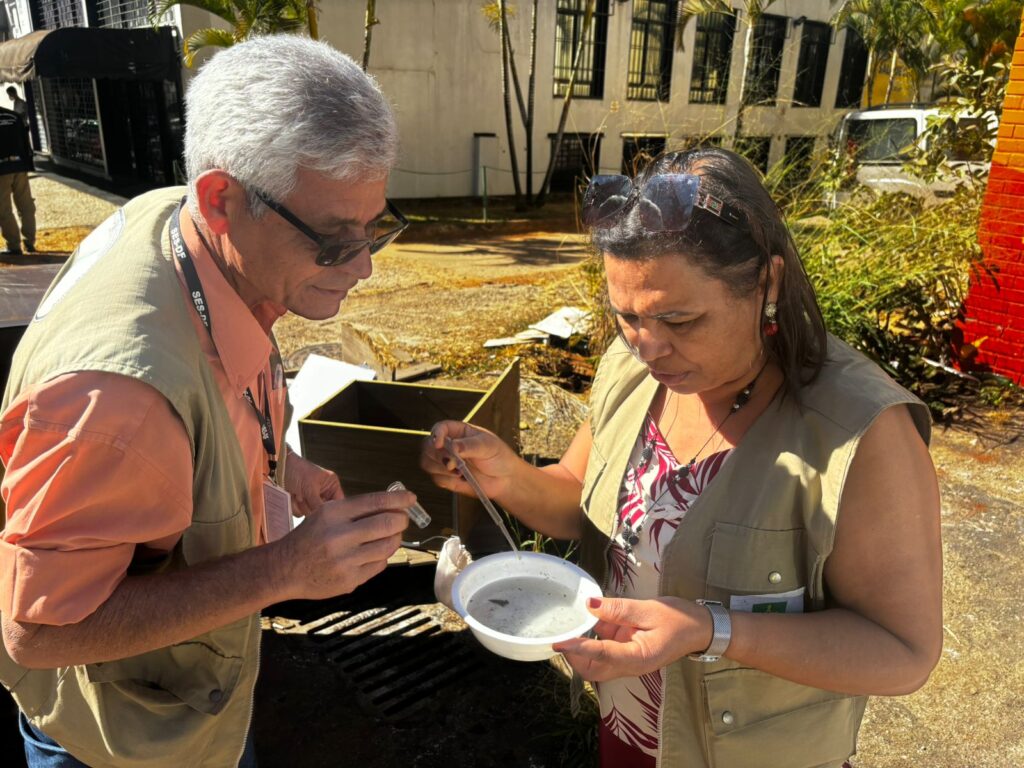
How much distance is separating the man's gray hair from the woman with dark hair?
513 mm

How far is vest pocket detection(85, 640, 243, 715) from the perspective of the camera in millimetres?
1377

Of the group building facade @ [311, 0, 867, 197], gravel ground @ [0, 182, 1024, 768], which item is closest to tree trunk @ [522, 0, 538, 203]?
building facade @ [311, 0, 867, 197]

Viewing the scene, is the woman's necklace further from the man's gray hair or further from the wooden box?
the wooden box

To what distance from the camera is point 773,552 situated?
56.0 inches

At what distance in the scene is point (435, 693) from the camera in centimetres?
270

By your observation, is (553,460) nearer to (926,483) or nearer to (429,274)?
(926,483)

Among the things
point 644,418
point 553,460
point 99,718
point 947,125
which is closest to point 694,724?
point 644,418

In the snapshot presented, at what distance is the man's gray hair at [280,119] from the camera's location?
1.31m

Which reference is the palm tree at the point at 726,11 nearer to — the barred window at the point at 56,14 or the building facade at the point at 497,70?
the building facade at the point at 497,70

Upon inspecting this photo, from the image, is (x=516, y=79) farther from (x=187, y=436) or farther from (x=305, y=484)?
(x=187, y=436)

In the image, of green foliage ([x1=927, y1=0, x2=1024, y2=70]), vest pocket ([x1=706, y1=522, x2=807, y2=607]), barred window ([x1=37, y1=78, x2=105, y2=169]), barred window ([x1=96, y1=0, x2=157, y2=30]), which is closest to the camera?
vest pocket ([x1=706, y1=522, x2=807, y2=607])

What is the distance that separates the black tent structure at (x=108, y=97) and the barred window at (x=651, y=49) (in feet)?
34.9

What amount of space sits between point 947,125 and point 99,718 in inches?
288

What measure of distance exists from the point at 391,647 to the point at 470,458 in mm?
1365
